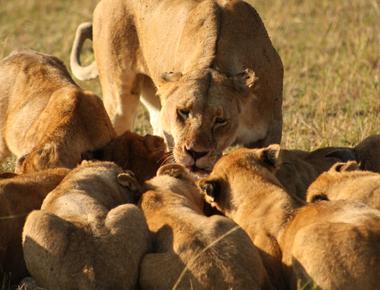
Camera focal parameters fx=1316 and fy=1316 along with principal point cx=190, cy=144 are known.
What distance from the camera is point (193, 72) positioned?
28.5ft

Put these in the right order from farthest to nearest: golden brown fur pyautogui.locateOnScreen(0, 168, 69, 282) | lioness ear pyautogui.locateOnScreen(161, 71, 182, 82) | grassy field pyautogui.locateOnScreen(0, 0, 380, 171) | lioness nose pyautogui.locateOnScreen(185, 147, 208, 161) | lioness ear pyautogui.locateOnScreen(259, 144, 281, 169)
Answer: grassy field pyautogui.locateOnScreen(0, 0, 380, 171) → lioness ear pyautogui.locateOnScreen(161, 71, 182, 82) → lioness nose pyautogui.locateOnScreen(185, 147, 208, 161) → lioness ear pyautogui.locateOnScreen(259, 144, 281, 169) → golden brown fur pyautogui.locateOnScreen(0, 168, 69, 282)

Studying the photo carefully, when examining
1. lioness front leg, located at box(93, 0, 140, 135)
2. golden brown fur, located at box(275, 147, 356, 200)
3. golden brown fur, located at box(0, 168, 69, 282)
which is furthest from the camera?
lioness front leg, located at box(93, 0, 140, 135)

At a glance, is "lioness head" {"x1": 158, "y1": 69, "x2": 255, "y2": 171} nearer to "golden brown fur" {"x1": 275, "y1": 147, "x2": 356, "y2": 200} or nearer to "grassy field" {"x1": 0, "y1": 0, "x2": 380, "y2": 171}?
"golden brown fur" {"x1": 275, "y1": 147, "x2": 356, "y2": 200}

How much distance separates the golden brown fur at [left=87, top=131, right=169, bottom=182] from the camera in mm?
8461

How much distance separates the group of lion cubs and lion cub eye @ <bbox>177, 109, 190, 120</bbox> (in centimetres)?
29

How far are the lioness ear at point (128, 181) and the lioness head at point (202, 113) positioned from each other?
709 mm

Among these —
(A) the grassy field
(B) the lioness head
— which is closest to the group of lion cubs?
(B) the lioness head

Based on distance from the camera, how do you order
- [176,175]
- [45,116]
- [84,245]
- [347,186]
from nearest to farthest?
1. [84,245]
2. [347,186]
3. [176,175]
4. [45,116]

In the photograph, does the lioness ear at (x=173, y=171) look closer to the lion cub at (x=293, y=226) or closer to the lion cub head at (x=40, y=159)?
the lion cub at (x=293, y=226)

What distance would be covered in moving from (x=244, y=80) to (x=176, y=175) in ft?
3.75

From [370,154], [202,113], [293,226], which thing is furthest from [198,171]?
[293,226]

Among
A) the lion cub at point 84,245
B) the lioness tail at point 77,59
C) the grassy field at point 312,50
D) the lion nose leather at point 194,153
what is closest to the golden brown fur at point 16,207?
the lion cub at point 84,245

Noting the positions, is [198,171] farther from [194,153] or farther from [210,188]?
[210,188]

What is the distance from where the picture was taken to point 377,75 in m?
12.6
